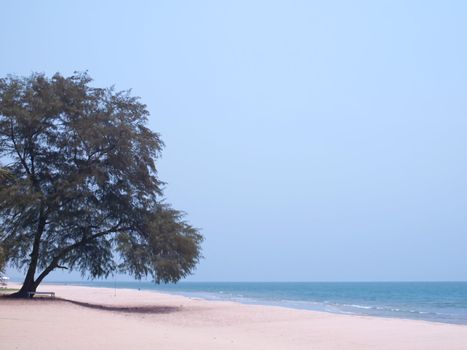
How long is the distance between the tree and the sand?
3.61 meters

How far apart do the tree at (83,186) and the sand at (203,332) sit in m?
3.61

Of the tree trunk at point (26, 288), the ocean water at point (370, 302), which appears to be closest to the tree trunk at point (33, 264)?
the tree trunk at point (26, 288)

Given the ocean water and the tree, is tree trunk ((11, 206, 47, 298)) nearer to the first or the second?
the tree

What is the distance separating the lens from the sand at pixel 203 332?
1630 centimetres

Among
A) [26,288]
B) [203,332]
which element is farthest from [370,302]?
[203,332]

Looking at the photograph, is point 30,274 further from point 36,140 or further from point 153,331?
point 153,331

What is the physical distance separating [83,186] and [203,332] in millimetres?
12637

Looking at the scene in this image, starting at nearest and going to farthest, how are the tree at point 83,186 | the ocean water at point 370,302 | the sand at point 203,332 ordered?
the sand at point 203,332 < the tree at point 83,186 < the ocean water at point 370,302

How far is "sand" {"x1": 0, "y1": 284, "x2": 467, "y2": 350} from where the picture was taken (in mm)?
16297

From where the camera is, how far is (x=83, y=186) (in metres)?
31.4

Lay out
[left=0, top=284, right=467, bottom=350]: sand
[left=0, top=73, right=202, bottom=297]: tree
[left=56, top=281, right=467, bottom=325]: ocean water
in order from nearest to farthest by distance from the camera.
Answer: [left=0, top=284, right=467, bottom=350]: sand < [left=0, top=73, right=202, bottom=297]: tree < [left=56, top=281, right=467, bottom=325]: ocean water

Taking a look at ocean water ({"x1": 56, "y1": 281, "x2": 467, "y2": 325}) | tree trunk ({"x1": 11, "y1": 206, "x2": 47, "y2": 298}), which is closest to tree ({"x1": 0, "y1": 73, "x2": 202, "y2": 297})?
tree trunk ({"x1": 11, "y1": 206, "x2": 47, "y2": 298})

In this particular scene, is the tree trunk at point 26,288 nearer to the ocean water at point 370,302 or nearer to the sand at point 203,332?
the sand at point 203,332

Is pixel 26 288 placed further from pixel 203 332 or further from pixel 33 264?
pixel 203 332
